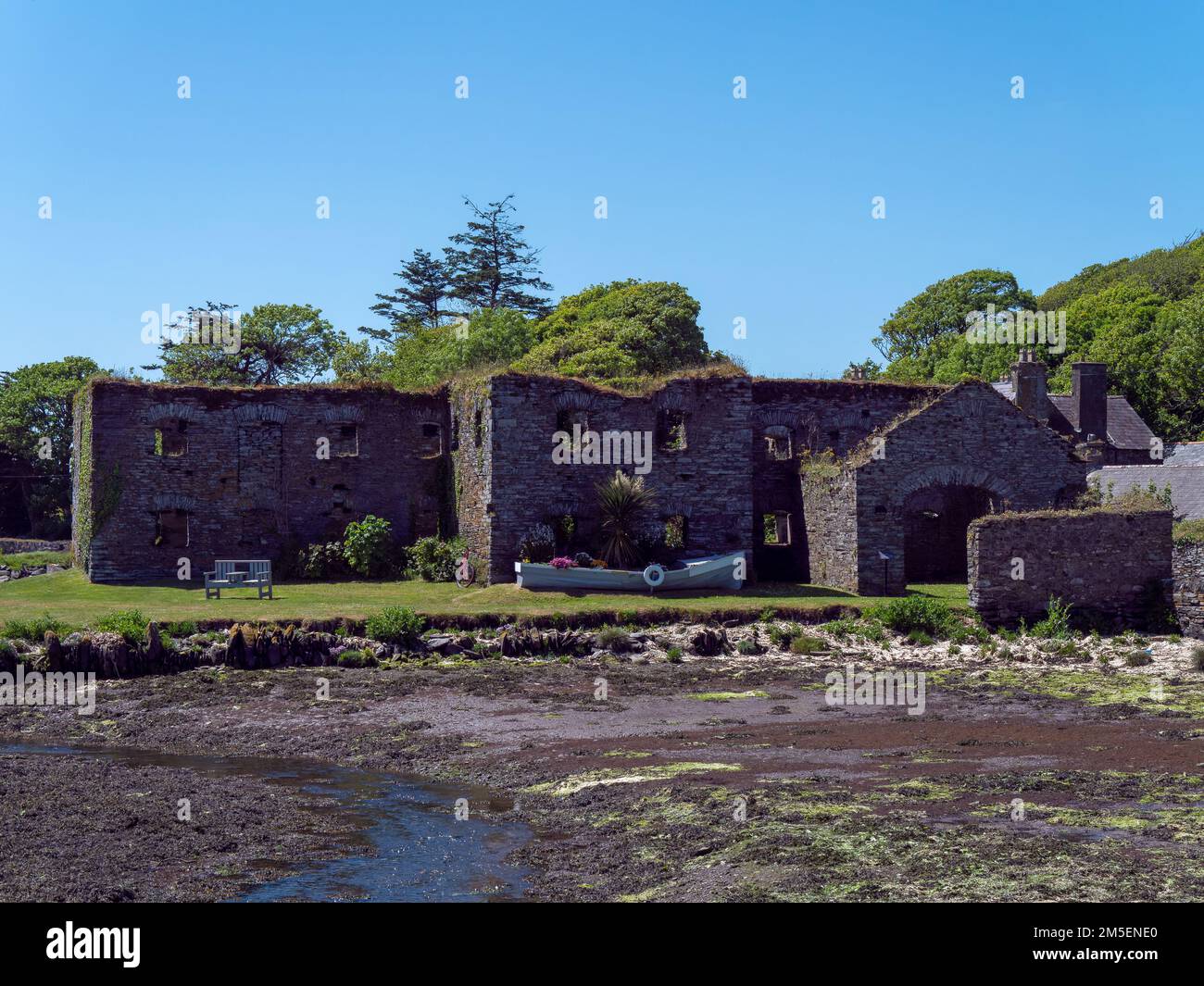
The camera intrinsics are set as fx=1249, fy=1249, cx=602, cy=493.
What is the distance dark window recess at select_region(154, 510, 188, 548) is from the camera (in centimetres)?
3438

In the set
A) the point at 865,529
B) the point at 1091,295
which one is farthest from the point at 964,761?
the point at 1091,295

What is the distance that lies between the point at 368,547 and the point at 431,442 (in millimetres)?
4469

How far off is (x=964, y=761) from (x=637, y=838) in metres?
4.97

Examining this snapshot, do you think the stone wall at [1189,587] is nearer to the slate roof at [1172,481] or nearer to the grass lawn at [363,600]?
the slate roof at [1172,481]

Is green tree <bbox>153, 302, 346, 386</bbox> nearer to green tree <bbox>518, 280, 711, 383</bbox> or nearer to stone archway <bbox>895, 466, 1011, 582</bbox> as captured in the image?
green tree <bbox>518, 280, 711, 383</bbox>

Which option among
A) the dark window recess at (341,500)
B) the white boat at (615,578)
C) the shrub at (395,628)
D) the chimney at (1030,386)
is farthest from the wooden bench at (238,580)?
the chimney at (1030,386)

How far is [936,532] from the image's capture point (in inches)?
1368

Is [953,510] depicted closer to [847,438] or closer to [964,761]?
[847,438]

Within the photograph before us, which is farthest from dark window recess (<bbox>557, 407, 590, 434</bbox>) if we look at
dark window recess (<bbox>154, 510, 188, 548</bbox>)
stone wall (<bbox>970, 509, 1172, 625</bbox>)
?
dark window recess (<bbox>154, 510, 188, 548</bbox>)

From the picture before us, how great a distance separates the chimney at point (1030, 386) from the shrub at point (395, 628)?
70.1ft

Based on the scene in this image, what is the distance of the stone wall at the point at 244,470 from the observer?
3378 centimetres

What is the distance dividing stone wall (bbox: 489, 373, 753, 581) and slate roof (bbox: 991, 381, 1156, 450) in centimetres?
1587

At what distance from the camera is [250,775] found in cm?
1634
